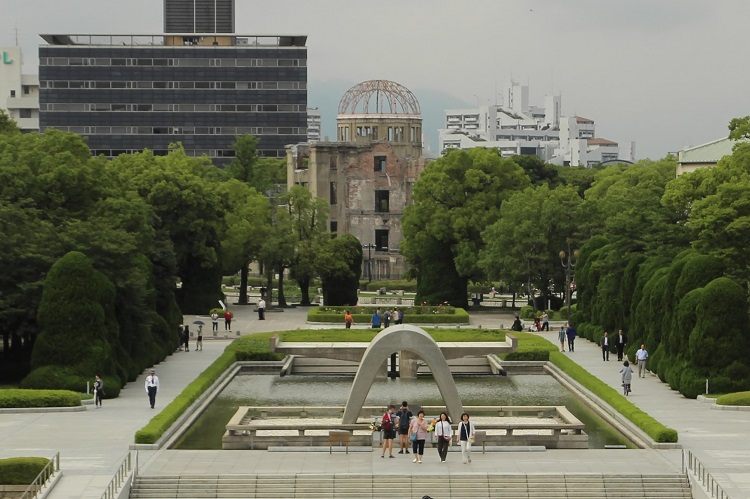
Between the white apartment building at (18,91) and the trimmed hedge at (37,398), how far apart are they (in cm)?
14110

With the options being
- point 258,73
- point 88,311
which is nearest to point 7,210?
point 88,311

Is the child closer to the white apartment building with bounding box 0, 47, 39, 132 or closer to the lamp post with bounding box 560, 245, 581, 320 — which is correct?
the lamp post with bounding box 560, 245, 581, 320

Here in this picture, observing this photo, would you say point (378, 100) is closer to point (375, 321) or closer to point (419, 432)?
point (375, 321)

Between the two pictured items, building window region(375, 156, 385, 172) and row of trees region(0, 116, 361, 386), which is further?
building window region(375, 156, 385, 172)

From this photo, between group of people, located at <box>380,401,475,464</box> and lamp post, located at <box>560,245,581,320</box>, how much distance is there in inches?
1786

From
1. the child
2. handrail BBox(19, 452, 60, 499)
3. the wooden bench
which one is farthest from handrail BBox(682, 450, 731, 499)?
handrail BBox(19, 452, 60, 499)

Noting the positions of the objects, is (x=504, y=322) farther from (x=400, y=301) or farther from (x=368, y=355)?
(x=368, y=355)

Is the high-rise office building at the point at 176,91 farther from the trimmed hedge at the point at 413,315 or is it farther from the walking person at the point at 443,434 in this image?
the walking person at the point at 443,434

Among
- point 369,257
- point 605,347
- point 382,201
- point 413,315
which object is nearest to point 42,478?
point 605,347

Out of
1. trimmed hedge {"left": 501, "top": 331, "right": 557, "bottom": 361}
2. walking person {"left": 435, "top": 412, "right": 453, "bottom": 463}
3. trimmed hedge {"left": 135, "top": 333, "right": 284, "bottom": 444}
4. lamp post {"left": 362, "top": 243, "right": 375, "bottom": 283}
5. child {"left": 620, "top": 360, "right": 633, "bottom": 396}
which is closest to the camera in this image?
walking person {"left": 435, "top": 412, "right": 453, "bottom": 463}

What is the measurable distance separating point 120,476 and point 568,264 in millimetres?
54000

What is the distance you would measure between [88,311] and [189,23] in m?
134

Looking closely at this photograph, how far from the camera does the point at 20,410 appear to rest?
51.8m

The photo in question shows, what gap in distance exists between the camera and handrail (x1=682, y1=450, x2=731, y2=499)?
3745 cm
